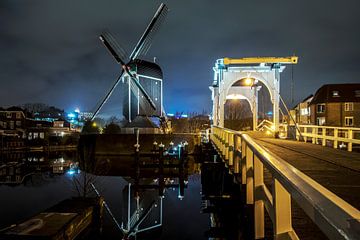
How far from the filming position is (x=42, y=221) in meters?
7.96

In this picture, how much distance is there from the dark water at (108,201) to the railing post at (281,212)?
1036 cm

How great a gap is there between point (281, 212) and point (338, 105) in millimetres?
52243

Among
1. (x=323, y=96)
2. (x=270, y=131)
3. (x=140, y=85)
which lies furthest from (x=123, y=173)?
(x=323, y=96)

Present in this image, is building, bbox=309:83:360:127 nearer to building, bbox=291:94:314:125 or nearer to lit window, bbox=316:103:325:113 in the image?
lit window, bbox=316:103:325:113

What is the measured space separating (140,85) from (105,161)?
13.8 metres

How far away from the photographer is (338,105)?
48906 millimetres

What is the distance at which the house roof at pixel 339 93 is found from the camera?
49000mm

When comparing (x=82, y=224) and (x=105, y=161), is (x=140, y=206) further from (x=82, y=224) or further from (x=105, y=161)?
(x=105, y=161)

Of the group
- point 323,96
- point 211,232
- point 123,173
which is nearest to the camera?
point 211,232

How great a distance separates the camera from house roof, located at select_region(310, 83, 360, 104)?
4900 cm

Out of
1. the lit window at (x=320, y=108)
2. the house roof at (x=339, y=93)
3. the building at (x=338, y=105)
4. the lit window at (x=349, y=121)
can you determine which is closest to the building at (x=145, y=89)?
the lit window at (x=320, y=108)

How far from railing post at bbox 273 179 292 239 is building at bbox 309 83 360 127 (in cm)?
5007

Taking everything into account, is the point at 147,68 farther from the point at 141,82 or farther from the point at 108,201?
the point at 108,201

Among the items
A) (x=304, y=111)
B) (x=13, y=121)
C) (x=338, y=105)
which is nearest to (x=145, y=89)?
(x=338, y=105)
